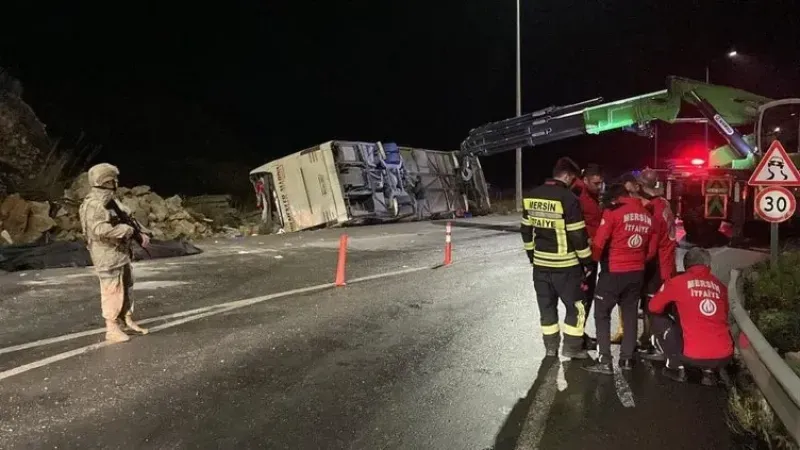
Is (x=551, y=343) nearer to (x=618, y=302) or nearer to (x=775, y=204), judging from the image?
(x=618, y=302)

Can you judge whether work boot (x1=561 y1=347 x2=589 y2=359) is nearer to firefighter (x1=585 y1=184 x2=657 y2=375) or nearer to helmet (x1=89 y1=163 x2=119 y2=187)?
firefighter (x1=585 y1=184 x2=657 y2=375)

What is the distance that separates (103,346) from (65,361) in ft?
1.58

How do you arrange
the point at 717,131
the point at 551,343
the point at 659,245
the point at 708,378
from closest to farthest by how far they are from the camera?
the point at 708,378, the point at 659,245, the point at 551,343, the point at 717,131

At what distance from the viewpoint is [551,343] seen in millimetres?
5898

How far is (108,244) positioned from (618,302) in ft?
15.1

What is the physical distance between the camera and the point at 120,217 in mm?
6332

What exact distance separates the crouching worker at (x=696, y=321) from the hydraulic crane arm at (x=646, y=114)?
340 inches

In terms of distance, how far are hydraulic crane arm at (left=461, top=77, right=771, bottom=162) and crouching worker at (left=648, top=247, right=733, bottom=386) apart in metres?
8.63

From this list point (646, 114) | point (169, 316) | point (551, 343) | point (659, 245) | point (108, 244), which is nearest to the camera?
point (659, 245)

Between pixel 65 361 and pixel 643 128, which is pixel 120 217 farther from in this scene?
pixel 643 128

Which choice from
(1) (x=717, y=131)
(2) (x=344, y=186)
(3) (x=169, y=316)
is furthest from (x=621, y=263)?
(2) (x=344, y=186)

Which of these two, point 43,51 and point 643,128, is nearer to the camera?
point 643,128

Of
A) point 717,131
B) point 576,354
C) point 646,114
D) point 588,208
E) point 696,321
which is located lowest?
point 576,354

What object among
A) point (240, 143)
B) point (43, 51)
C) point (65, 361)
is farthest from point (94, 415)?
point (240, 143)
